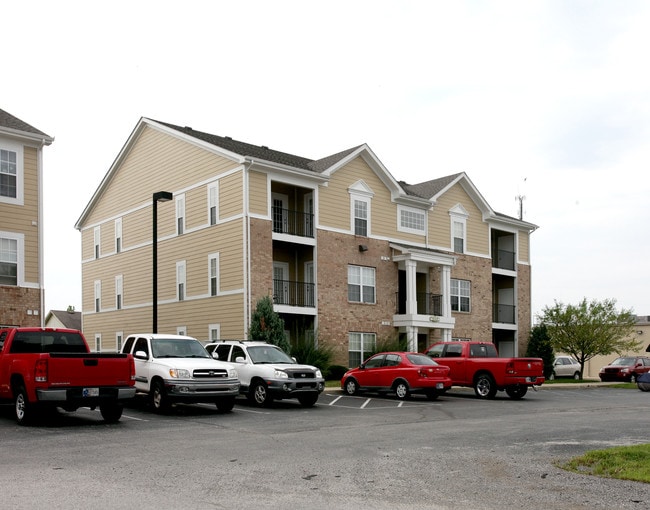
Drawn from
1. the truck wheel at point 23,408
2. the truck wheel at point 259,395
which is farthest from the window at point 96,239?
the truck wheel at point 23,408

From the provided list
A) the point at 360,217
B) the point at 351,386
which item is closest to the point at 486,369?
the point at 351,386

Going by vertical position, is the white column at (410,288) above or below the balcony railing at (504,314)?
above

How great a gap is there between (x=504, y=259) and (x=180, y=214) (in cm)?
1981

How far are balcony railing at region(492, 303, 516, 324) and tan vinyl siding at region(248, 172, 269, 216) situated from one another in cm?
1836

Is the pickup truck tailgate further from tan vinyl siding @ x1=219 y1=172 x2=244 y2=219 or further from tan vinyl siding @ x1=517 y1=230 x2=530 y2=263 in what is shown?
tan vinyl siding @ x1=517 y1=230 x2=530 y2=263

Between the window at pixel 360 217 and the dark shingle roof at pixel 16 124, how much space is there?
14.3 metres

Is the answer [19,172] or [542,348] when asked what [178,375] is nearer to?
[19,172]

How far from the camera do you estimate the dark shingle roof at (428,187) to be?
4019 cm

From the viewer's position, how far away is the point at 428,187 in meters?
41.9

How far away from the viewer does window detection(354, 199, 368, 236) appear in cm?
3572

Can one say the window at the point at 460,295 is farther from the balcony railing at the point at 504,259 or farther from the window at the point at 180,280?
the window at the point at 180,280

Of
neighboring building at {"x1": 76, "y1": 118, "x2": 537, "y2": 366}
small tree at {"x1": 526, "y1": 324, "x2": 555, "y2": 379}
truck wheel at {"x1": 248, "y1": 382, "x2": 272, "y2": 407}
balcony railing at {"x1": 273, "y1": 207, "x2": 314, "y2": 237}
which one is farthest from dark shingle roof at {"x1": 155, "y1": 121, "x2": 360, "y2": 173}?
small tree at {"x1": 526, "y1": 324, "x2": 555, "y2": 379}

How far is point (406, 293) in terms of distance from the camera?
1469 inches

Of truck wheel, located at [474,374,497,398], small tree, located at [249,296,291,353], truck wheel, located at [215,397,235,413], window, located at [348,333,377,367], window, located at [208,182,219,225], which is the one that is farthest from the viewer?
window, located at [348,333,377,367]
